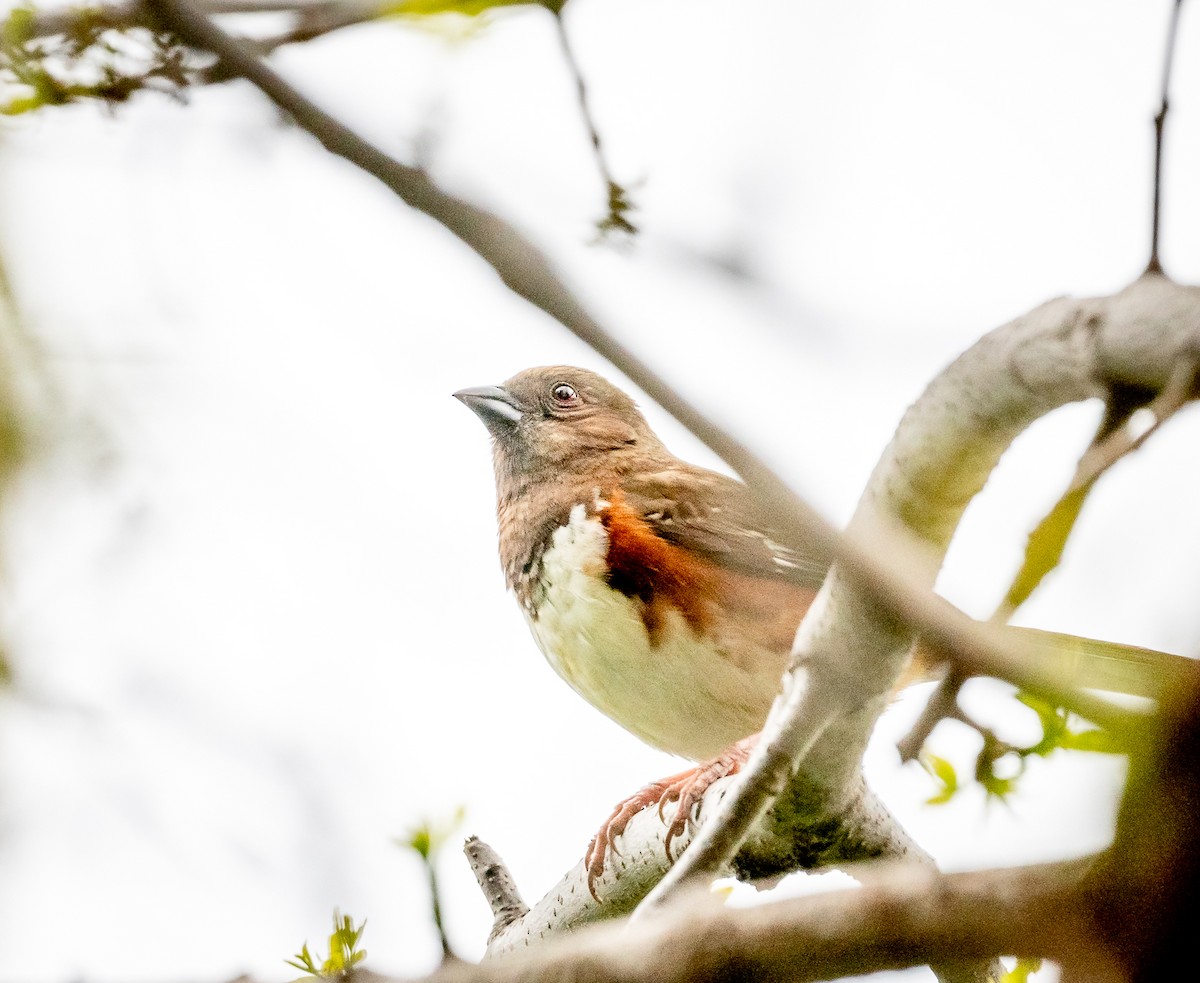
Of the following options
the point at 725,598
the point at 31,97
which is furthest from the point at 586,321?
the point at 725,598

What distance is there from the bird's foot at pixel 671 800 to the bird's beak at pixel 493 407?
6.54 feet

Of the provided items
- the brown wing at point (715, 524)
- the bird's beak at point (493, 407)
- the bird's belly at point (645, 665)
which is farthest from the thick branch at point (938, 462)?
the bird's beak at point (493, 407)

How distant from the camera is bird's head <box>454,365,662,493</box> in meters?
5.04

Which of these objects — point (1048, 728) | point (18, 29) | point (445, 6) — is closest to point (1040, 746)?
point (1048, 728)

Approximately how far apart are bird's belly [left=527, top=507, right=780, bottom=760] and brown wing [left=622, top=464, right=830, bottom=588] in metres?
0.30

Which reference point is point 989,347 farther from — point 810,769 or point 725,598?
point 725,598

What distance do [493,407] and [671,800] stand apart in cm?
225

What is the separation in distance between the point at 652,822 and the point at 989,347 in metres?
2.01

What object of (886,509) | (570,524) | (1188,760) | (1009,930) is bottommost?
(1009,930)

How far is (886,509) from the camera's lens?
1.82 metres

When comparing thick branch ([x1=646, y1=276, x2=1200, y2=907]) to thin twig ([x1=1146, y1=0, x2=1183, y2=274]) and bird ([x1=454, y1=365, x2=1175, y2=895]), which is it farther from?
bird ([x1=454, y1=365, x2=1175, y2=895])

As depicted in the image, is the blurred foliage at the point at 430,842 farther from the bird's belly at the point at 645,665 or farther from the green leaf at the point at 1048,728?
the bird's belly at the point at 645,665

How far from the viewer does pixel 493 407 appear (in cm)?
533

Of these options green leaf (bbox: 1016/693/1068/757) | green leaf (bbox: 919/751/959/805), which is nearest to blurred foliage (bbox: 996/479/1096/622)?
green leaf (bbox: 1016/693/1068/757)
